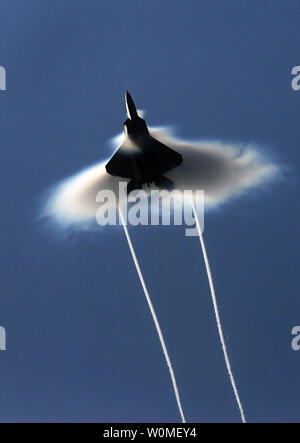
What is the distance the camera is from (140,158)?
73.2 metres

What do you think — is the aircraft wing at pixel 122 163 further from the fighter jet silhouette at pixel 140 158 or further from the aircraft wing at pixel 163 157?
the aircraft wing at pixel 163 157

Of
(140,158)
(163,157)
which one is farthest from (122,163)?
(163,157)

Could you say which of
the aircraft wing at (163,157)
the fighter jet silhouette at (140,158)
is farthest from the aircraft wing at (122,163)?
the aircraft wing at (163,157)

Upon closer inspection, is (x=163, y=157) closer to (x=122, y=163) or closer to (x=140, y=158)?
(x=140, y=158)

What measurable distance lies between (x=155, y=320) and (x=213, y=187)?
18.5 meters

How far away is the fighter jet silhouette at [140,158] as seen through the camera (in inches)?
2793

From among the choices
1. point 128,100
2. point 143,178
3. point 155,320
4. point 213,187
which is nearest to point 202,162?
point 213,187

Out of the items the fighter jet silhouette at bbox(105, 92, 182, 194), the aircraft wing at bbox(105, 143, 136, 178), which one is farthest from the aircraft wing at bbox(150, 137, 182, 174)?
the aircraft wing at bbox(105, 143, 136, 178)

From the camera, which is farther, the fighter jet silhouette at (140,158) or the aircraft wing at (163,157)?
the aircraft wing at (163,157)

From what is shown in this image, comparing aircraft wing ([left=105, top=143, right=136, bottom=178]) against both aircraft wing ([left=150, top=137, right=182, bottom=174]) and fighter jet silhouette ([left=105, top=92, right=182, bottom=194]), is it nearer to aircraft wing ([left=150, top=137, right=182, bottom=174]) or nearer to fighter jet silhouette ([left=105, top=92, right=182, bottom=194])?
fighter jet silhouette ([left=105, top=92, right=182, bottom=194])

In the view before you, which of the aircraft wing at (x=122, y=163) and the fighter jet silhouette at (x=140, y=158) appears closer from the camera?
the fighter jet silhouette at (x=140, y=158)

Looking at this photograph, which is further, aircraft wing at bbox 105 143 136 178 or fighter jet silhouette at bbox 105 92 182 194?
aircraft wing at bbox 105 143 136 178

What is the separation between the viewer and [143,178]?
2963 inches

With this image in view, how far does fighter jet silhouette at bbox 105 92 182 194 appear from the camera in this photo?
233 ft
